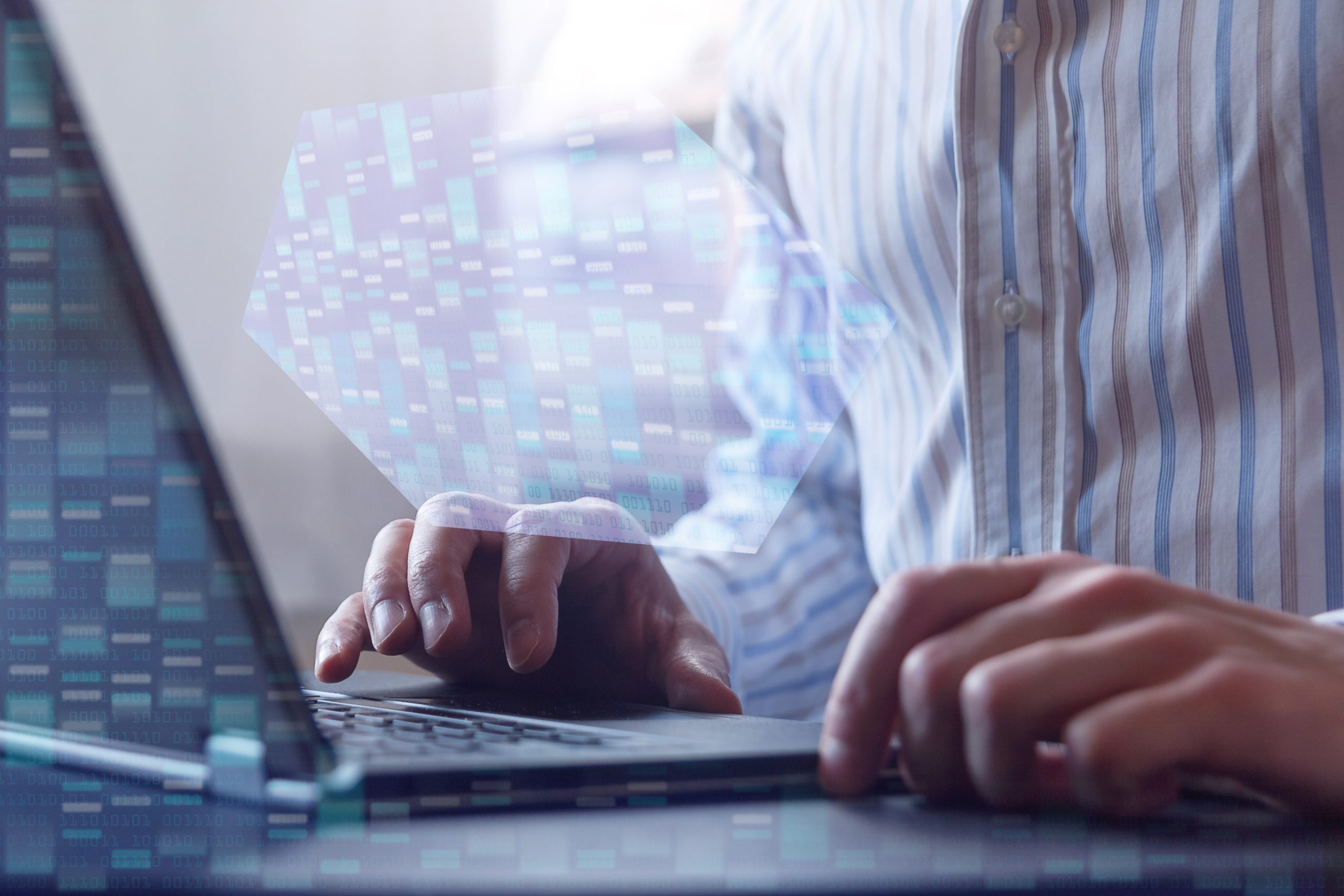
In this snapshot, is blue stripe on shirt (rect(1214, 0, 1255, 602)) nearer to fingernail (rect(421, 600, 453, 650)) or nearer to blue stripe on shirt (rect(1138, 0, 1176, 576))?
blue stripe on shirt (rect(1138, 0, 1176, 576))

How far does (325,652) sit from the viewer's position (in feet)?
1.13

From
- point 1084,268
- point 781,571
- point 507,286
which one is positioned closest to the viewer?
point 507,286

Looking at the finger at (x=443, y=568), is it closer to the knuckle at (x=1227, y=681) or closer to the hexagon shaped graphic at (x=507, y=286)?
the hexagon shaped graphic at (x=507, y=286)

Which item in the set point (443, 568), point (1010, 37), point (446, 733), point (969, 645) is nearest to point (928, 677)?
point (969, 645)

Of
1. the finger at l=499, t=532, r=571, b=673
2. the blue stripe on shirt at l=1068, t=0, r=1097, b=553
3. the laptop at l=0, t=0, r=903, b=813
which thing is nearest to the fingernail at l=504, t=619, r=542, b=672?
the finger at l=499, t=532, r=571, b=673

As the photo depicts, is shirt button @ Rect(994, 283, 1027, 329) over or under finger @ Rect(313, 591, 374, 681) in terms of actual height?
over

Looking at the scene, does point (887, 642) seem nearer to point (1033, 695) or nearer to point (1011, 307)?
point (1033, 695)

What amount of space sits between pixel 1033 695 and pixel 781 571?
0.44m

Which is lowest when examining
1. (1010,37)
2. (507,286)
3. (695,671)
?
(695,671)

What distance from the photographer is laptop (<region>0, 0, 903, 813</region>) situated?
6.3 inches

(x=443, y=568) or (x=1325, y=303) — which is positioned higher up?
(x=1325, y=303)

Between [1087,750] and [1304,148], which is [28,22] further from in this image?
[1304,148]

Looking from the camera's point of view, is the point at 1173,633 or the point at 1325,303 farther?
the point at 1325,303

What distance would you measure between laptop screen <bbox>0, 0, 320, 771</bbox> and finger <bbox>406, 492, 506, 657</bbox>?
14cm
